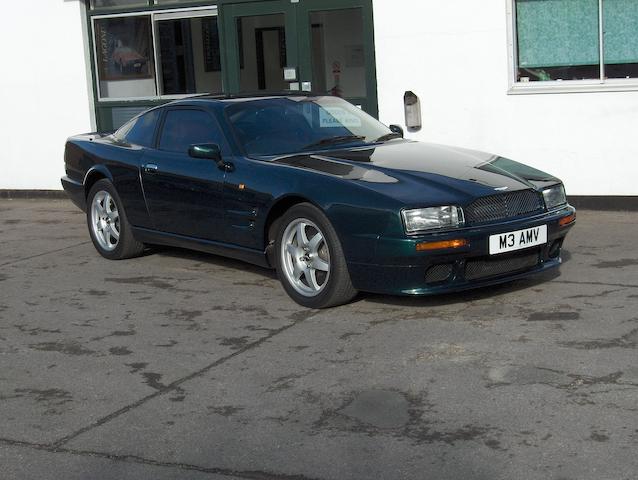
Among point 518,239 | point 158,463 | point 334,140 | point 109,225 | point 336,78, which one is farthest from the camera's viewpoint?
point 336,78

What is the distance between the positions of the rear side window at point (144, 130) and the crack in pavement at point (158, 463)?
405 centimetres

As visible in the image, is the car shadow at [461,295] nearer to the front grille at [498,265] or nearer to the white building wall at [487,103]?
the front grille at [498,265]

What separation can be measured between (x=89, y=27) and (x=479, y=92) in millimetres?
5349

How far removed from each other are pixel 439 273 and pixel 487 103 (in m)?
4.65

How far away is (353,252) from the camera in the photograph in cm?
656

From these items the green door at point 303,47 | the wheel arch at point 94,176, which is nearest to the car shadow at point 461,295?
the wheel arch at point 94,176

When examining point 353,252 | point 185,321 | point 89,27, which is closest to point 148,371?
point 185,321

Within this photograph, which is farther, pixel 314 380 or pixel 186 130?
pixel 186 130

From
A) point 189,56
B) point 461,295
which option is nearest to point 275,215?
point 461,295

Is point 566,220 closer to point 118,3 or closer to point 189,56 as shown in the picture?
point 189,56

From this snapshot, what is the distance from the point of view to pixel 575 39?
1036 cm

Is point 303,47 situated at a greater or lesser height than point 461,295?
greater

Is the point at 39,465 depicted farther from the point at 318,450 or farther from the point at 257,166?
the point at 257,166

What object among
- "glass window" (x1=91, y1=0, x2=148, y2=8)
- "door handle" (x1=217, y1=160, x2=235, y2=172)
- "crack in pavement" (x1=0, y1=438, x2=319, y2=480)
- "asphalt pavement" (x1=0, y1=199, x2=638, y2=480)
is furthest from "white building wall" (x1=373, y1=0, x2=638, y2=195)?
"crack in pavement" (x1=0, y1=438, x2=319, y2=480)
